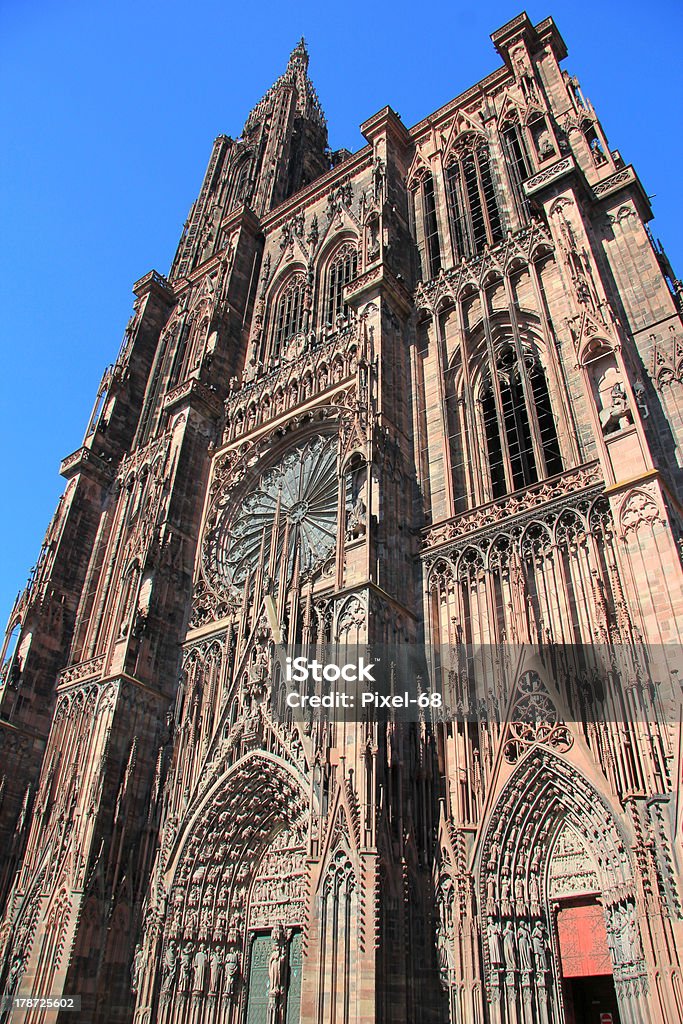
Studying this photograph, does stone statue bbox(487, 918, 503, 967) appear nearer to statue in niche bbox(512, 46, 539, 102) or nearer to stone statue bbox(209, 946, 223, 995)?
stone statue bbox(209, 946, 223, 995)

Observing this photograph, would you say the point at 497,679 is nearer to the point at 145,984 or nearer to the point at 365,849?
the point at 365,849

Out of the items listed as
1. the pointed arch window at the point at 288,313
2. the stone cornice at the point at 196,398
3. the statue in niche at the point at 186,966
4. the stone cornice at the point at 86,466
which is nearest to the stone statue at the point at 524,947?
the statue in niche at the point at 186,966

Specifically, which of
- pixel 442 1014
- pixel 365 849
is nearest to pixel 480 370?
pixel 365 849

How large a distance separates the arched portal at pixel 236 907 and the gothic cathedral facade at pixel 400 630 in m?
0.06

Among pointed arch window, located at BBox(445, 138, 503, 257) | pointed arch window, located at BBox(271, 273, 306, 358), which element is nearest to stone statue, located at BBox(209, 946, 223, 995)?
pointed arch window, located at BBox(271, 273, 306, 358)

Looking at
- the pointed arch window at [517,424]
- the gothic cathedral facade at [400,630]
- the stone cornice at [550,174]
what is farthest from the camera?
the stone cornice at [550,174]

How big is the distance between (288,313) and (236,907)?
18.6 m

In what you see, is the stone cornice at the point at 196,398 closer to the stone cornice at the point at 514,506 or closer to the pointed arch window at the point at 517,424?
the pointed arch window at the point at 517,424

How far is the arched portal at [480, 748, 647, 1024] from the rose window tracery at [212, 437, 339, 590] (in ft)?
23.1

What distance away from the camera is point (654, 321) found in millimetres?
15250

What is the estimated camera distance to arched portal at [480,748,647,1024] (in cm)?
1008

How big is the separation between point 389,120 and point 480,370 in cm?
1208

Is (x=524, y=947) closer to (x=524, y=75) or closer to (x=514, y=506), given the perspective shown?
(x=514, y=506)

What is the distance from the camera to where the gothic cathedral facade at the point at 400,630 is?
1080cm
